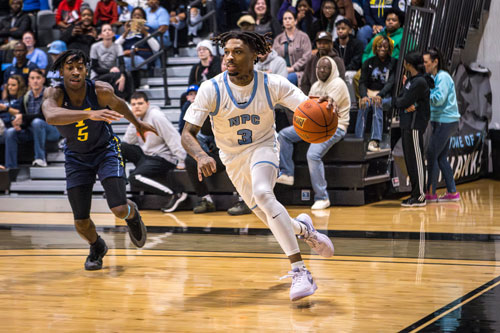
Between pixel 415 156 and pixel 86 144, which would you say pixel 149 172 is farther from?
pixel 86 144

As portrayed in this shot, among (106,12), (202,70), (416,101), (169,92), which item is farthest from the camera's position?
(106,12)

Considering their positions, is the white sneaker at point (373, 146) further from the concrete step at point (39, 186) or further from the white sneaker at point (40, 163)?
the white sneaker at point (40, 163)

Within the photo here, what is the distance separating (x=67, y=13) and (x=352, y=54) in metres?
5.85

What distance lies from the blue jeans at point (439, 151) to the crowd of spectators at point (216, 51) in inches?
26.4

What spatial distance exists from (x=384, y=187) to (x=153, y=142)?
3.18 meters

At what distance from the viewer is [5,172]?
9.95 meters

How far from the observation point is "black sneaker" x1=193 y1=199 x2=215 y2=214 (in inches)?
349

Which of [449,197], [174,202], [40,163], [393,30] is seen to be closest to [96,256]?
[174,202]

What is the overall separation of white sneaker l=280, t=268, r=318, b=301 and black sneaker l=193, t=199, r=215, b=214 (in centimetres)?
442

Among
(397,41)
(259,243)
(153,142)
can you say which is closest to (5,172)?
(153,142)

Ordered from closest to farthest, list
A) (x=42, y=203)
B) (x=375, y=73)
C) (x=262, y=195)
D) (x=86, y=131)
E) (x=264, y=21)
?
(x=262, y=195), (x=86, y=131), (x=375, y=73), (x=42, y=203), (x=264, y=21)

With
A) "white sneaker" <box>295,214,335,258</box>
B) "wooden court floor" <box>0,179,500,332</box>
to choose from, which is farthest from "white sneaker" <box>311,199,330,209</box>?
"white sneaker" <box>295,214,335,258</box>

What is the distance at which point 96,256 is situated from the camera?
19.0ft

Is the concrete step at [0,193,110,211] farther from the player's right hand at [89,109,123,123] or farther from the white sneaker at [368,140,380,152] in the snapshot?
the player's right hand at [89,109,123,123]
